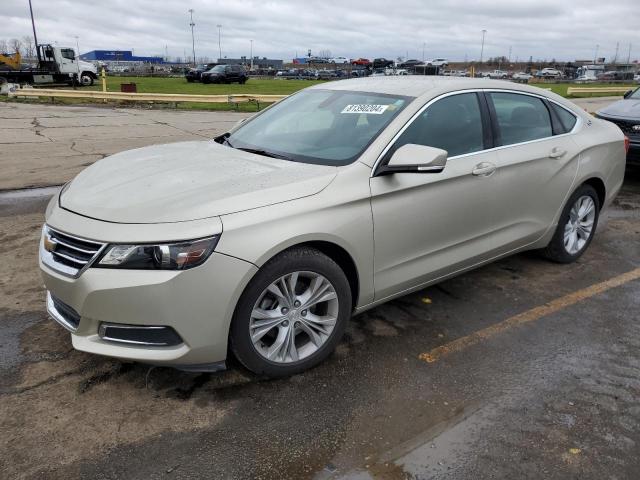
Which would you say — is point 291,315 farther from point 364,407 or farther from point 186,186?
point 186,186

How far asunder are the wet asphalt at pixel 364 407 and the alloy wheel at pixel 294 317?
7.4 inches

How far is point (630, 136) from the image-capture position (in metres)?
8.10

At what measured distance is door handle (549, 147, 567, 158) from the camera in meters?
4.45

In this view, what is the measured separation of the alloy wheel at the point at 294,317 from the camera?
2.96 meters

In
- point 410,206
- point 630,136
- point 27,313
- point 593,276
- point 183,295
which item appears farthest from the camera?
point 630,136

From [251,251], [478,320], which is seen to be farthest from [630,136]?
[251,251]

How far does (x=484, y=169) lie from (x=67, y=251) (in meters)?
2.74

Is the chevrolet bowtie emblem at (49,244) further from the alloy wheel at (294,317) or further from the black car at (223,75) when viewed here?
the black car at (223,75)

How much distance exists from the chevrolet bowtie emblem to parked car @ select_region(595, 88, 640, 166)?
7935 millimetres

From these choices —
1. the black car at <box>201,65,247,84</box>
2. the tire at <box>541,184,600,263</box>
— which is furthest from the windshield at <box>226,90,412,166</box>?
the black car at <box>201,65,247,84</box>

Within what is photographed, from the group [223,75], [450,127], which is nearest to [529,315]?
[450,127]

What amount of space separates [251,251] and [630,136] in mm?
7466

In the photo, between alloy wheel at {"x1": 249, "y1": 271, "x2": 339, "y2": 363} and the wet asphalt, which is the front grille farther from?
alloy wheel at {"x1": 249, "y1": 271, "x2": 339, "y2": 363}

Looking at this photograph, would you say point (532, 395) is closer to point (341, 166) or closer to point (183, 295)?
point (341, 166)
